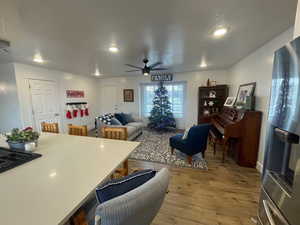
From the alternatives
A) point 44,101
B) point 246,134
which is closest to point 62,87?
point 44,101

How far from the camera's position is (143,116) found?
6176 millimetres

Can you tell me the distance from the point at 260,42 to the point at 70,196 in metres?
3.47

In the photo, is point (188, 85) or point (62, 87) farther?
point (188, 85)

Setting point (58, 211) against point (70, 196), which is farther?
point (70, 196)

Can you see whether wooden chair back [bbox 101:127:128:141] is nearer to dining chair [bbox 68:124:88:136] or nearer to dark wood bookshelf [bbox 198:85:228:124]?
dining chair [bbox 68:124:88:136]

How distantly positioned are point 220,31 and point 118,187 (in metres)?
2.39

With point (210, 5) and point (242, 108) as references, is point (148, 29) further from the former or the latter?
point (242, 108)

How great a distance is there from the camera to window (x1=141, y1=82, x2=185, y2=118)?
18.5ft

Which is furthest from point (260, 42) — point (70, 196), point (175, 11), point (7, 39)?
point (7, 39)

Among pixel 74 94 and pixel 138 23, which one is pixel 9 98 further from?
pixel 138 23

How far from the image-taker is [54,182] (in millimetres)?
912

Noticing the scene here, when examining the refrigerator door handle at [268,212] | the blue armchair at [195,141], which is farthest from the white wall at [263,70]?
the refrigerator door handle at [268,212]

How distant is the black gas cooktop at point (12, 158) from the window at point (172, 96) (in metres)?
4.92

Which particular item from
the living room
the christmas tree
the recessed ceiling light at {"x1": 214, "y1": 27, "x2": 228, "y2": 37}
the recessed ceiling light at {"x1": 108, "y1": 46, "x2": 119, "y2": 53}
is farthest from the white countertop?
the christmas tree
